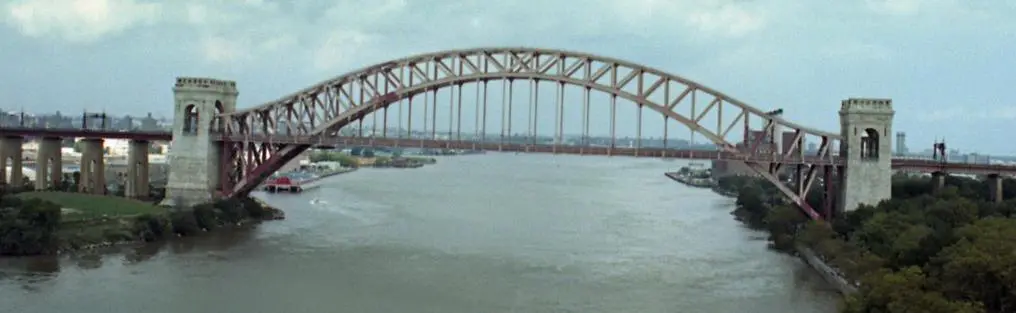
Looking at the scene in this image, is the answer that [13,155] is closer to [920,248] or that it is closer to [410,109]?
[410,109]

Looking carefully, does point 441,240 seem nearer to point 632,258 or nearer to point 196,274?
point 632,258

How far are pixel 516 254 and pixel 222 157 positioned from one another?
1230 cm

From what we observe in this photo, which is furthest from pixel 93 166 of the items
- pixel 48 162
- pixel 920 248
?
pixel 920 248

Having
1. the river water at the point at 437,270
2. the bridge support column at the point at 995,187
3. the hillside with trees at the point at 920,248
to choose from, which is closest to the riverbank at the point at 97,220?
the river water at the point at 437,270

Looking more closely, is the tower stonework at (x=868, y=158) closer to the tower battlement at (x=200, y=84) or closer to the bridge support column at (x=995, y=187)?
the bridge support column at (x=995, y=187)

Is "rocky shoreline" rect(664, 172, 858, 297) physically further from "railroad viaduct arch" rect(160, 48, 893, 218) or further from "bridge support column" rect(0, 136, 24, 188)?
"bridge support column" rect(0, 136, 24, 188)

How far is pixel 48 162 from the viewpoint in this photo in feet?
124

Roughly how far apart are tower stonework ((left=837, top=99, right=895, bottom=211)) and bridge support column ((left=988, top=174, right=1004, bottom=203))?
4127 millimetres

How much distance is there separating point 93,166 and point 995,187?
29060mm

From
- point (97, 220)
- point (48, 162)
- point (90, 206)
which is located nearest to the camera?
point (97, 220)

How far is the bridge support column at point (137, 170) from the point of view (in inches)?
1416

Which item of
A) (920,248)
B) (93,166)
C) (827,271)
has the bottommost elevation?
(827,271)

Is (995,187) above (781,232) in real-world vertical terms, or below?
above

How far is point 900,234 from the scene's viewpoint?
2150 centimetres
